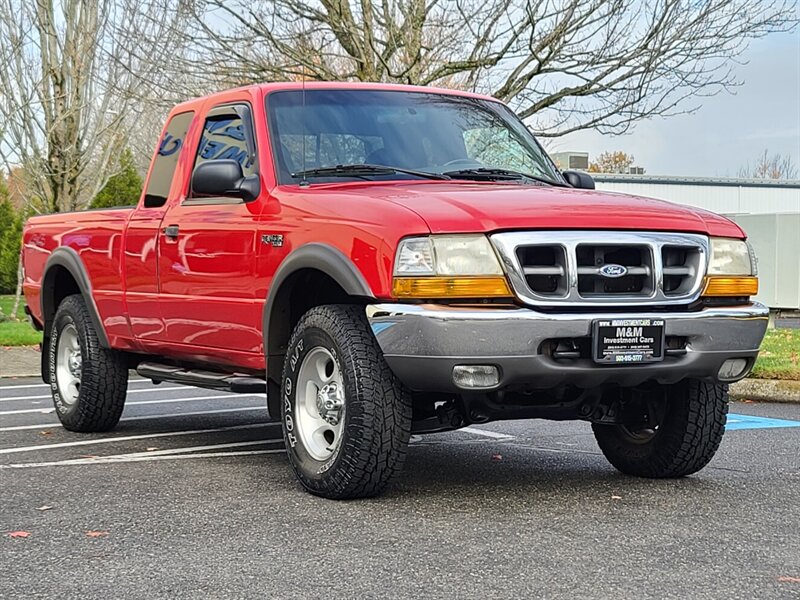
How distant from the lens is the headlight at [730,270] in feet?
19.1

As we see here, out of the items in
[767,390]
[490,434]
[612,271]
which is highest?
[612,271]

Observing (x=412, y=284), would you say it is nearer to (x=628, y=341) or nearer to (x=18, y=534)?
(x=628, y=341)

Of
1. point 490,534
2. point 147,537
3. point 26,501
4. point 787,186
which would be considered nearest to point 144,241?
point 26,501

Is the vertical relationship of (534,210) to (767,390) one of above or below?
above

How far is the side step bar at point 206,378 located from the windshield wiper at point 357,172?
3.64 feet

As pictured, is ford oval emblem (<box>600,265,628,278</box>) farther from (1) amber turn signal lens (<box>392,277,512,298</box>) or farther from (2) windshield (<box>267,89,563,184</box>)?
(2) windshield (<box>267,89,563,184</box>)

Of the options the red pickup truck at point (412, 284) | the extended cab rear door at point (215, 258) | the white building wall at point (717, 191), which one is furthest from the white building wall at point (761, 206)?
the extended cab rear door at point (215, 258)

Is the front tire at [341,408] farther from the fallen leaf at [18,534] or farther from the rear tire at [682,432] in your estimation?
the rear tire at [682,432]

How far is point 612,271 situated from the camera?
549cm

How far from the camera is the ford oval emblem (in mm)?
5469

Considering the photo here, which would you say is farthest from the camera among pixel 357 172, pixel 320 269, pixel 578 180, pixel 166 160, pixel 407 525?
pixel 166 160

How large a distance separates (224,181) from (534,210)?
5.63ft

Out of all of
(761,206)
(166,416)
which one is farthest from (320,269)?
(761,206)

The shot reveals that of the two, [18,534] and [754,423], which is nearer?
[18,534]
